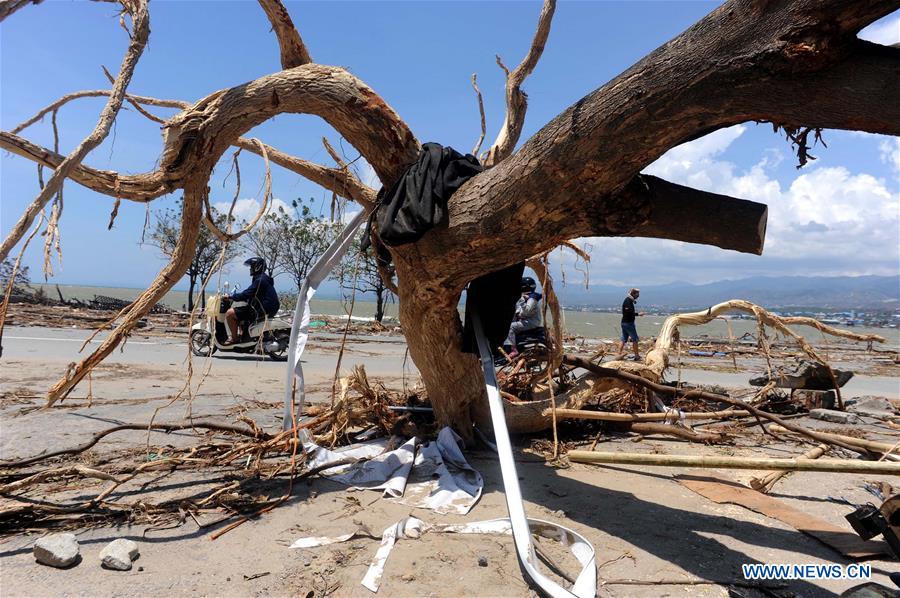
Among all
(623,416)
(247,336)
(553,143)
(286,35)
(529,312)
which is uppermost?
(286,35)

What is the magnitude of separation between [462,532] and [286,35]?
3919 mm

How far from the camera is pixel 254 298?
9.79 meters

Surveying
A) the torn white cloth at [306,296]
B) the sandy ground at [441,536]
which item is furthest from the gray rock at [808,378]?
the torn white cloth at [306,296]

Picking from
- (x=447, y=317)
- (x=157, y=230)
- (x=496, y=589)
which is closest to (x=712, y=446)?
(x=447, y=317)

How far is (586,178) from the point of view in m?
2.84

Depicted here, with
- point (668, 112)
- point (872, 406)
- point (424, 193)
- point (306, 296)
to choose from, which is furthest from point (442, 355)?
point (872, 406)

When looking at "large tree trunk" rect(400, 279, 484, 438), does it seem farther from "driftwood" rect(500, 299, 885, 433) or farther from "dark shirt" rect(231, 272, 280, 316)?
"dark shirt" rect(231, 272, 280, 316)

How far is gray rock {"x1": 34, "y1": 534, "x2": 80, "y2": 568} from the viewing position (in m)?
2.49

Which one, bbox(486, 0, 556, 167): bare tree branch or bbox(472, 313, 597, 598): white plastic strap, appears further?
bbox(486, 0, 556, 167): bare tree branch

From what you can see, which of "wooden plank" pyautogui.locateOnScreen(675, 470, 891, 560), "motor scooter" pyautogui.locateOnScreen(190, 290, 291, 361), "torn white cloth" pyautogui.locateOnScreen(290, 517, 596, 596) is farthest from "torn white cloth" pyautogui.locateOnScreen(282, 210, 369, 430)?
"motor scooter" pyautogui.locateOnScreen(190, 290, 291, 361)

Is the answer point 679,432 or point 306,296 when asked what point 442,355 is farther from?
point 679,432

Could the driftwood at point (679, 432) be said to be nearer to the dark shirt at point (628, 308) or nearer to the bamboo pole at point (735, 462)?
the bamboo pole at point (735, 462)

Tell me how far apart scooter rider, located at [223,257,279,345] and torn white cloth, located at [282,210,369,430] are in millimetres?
5553

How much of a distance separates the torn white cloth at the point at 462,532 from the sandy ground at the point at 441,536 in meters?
0.06
